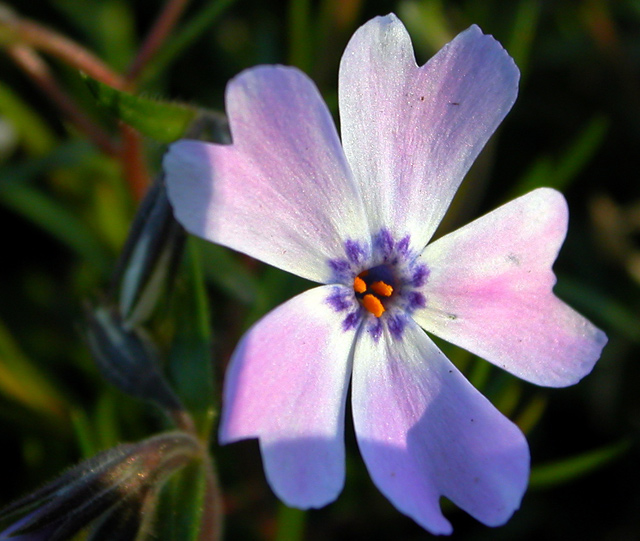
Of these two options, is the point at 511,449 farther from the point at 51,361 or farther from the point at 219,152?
the point at 51,361

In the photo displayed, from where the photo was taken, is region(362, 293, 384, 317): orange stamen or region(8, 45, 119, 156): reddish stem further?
region(8, 45, 119, 156): reddish stem

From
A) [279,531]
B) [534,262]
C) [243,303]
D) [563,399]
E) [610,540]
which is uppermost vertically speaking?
[534,262]

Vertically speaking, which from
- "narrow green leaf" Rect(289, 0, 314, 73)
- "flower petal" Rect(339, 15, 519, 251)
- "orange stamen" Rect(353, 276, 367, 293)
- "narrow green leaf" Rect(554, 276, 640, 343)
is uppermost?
"flower petal" Rect(339, 15, 519, 251)

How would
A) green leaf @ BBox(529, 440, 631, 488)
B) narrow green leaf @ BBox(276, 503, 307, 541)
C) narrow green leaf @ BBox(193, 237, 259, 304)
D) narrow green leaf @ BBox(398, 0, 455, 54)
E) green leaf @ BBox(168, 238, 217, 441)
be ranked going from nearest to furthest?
green leaf @ BBox(168, 238, 217, 441) → narrow green leaf @ BBox(276, 503, 307, 541) → green leaf @ BBox(529, 440, 631, 488) → narrow green leaf @ BBox(193, 237, 259, 304) → narrow green leaf @ BBox(398, 0, 455, 54)

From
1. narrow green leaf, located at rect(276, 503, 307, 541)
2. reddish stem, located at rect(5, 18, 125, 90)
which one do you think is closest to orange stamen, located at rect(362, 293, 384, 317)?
narrow green leaf, located at rect(276, 503, 307, 541)

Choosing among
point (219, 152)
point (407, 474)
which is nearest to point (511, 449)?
point (407, 474)

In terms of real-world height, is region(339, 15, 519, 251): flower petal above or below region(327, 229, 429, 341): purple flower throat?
above

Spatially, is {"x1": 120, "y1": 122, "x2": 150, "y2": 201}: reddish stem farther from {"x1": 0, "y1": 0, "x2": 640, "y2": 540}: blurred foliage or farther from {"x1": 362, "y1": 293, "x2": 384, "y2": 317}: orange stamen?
{"x1": 362, "y1": 293, "x2": 384, "y2": 317}: orange stamen
